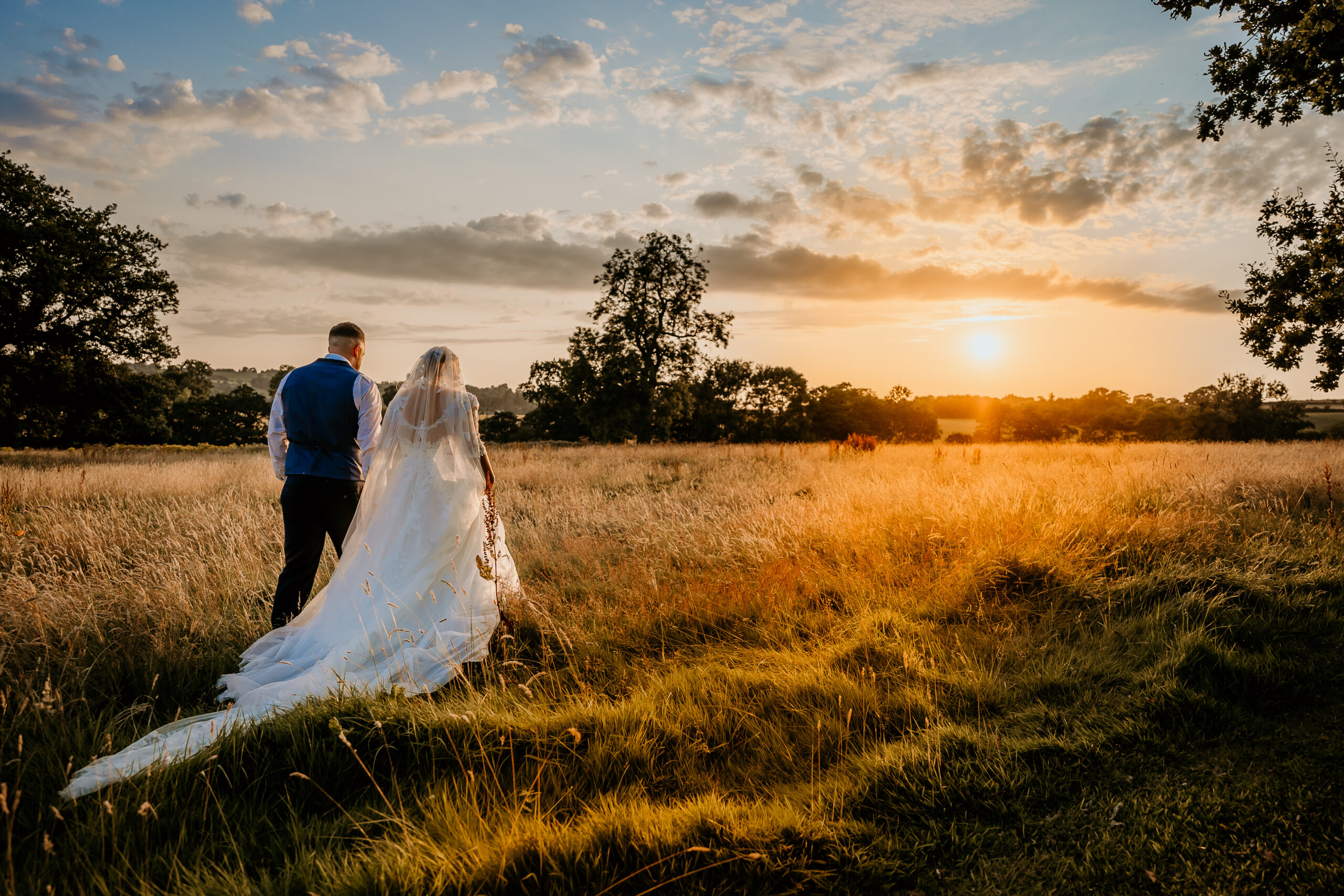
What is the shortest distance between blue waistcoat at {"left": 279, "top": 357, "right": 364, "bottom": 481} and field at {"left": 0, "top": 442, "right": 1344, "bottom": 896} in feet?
4.94

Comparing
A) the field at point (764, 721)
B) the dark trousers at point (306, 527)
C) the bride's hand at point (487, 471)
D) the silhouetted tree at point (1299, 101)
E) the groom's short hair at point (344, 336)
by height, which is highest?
the silhouetted tree at point (1299, 101)

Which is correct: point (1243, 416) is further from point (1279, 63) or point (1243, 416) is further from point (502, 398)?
point (502, 398)

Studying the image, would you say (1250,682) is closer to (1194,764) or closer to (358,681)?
(1194,764)

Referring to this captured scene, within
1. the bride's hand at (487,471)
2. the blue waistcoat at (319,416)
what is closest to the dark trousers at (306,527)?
the blue waistcoat at (319,416)

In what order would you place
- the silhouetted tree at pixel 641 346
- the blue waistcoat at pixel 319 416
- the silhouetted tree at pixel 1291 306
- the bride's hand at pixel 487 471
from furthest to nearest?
the silhouetted tree at pixel 641 346
the silhouetted tree at pixel 1291 306
the bride's hand at pixel 487 471
the blue waistcoat at pixel 319 416

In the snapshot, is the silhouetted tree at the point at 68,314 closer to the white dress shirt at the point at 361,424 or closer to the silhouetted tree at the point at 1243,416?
the white dress shirt at the point at 361,424

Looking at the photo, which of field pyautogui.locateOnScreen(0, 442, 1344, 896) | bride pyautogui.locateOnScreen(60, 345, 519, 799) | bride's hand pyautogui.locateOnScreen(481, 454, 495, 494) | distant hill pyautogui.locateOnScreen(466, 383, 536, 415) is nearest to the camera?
field pyautogui.locateOnScreen(0, 442, 1344, 896)

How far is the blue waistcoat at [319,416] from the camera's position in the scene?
16.5 feet

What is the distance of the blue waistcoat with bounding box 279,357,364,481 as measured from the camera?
5.04 meters

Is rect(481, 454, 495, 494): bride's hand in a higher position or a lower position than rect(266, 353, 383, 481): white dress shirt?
lower

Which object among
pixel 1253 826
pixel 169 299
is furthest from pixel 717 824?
pixel 169 299

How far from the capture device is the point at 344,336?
530 cm

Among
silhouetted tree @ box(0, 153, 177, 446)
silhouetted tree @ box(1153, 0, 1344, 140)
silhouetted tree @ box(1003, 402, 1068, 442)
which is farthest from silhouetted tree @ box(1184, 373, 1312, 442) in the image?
silhouetted tree @ box(0, 153, 177, 446)

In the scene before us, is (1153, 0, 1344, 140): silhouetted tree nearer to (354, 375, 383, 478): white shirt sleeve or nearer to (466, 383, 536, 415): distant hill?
(354, 375, 383, 478): white shirt sleeve
